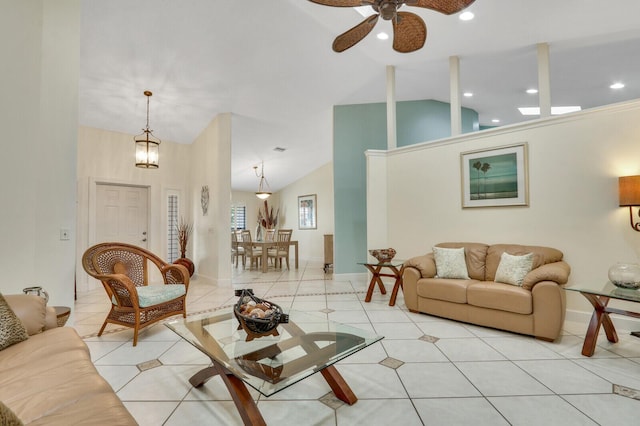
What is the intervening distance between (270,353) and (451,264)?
8.39 ft

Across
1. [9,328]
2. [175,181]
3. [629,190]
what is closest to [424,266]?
[629,190]

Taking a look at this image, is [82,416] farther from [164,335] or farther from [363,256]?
[363,256]

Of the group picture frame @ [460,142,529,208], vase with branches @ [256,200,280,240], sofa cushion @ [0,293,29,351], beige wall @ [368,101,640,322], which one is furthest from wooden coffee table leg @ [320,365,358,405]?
vase with branches @ [256,200,280,240]

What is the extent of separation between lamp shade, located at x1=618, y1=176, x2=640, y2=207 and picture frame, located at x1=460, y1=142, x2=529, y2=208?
0.80 meters

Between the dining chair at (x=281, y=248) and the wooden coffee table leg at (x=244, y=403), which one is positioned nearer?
the wooden coffee table leg at (x=244, y=403)

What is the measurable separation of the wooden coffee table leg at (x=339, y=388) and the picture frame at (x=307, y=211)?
7.26 metres

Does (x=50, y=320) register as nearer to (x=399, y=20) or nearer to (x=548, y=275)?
(x=399, y=20)

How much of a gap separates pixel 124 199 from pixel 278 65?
3795 millimetres

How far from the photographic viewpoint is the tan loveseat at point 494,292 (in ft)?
8.70


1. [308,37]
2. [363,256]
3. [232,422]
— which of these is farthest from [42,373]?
[363,256]

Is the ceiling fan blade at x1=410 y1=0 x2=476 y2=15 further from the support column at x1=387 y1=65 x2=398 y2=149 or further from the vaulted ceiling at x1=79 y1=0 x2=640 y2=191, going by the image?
the support column at x1=387 y1=65 x2=398 y2=149

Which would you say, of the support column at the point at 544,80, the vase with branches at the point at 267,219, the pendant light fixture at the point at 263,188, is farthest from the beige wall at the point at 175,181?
the support column at the point at 544,80

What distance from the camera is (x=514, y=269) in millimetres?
3059

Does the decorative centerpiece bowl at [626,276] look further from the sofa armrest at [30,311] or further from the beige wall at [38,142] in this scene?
the beige wall at [38,142]
